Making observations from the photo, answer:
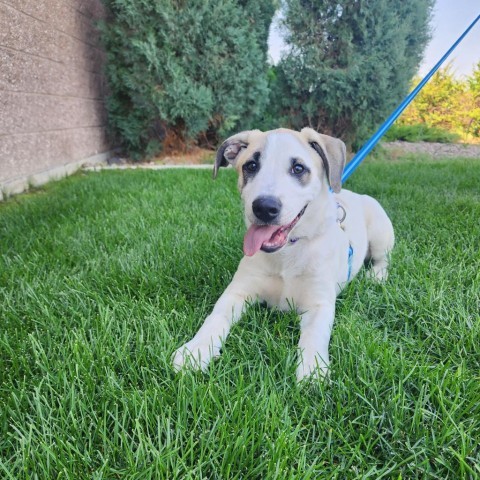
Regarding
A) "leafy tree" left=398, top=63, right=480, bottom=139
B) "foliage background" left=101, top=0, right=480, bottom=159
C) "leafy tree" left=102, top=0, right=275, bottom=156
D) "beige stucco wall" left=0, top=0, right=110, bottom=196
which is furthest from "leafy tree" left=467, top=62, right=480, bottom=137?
"beige stucco wall" left=0, top=0, right=110, bottom=196

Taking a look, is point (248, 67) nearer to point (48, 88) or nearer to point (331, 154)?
point (48, 88)

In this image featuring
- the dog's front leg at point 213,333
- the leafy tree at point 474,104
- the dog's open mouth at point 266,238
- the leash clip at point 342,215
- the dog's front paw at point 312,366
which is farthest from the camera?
the leafy tree at point 474,104

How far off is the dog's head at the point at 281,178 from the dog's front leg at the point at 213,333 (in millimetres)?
258

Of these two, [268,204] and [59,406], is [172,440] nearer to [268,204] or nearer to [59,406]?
[59,406]

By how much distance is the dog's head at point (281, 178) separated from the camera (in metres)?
1.93

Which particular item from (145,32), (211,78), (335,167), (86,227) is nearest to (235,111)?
(211,78)

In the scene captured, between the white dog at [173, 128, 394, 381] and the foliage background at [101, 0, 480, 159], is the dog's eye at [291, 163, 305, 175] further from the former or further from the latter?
the foliage background at [101, 0, 480, 159]

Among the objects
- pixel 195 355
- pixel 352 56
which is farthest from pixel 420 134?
pixel 195 355

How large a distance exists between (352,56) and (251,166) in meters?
6.54

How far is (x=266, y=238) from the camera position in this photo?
79.3 inches

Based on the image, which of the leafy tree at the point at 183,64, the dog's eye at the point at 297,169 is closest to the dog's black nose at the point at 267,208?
the dog's eye at the point at 297,169

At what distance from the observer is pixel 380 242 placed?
301 cm

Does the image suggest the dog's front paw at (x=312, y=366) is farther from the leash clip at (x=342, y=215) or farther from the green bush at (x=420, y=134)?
the green bush at (x=420, y=134)

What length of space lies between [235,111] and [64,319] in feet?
20.5
